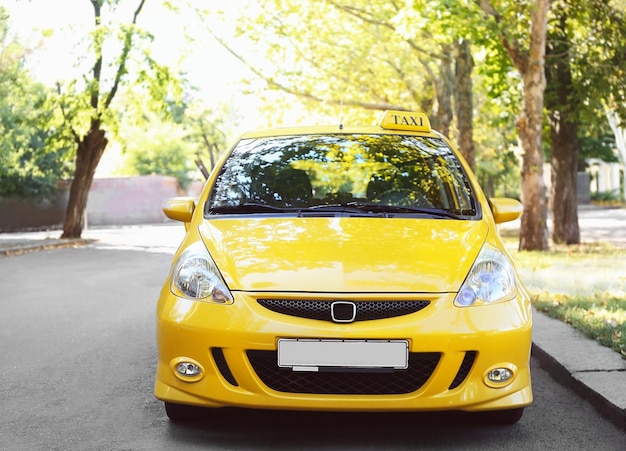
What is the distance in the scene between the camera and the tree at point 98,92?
77.8ft

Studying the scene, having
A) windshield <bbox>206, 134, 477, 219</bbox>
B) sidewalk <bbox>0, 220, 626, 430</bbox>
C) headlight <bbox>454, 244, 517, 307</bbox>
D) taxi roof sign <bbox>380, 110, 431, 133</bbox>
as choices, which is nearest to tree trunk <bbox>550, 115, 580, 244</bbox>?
sidewalk <bbox>0, 220, 626, 430</bbox>

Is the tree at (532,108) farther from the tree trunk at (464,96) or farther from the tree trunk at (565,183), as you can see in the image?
the tree trunk at (464,96)

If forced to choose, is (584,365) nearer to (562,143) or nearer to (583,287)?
(583,287)

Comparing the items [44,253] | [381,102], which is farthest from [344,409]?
[381,102]

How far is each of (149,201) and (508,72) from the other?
3208cm

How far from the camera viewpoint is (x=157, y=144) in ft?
180

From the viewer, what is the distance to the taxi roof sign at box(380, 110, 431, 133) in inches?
224

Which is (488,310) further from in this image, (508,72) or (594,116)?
(508,72)

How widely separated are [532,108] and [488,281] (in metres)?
11.0

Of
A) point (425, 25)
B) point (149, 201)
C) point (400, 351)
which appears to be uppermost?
point (425, 25)

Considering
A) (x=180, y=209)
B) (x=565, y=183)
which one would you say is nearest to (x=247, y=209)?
(x=180, y=209)

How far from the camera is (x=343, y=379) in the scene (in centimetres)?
393

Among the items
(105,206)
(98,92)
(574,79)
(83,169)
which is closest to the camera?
(574,79)

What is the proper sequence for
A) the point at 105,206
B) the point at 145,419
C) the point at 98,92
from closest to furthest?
the point at 145,419
the point at 98,92
the point at 105,206
